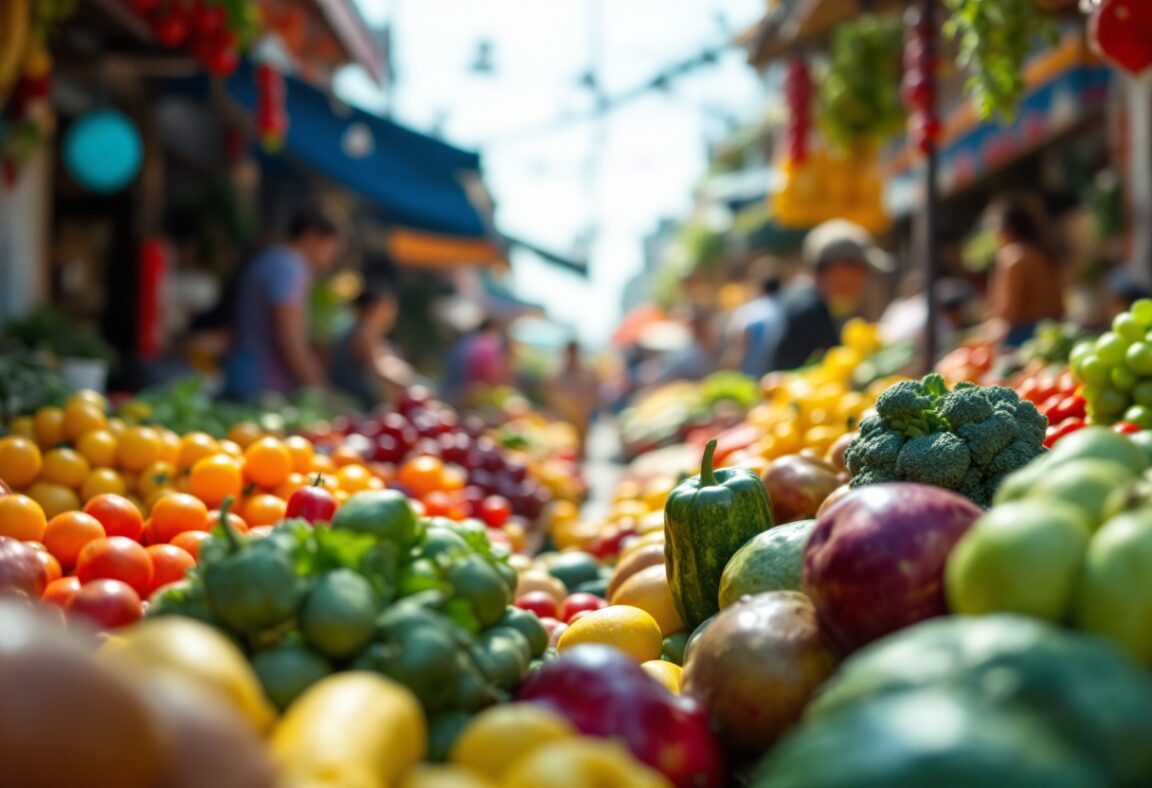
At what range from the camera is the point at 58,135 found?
8.48 metres

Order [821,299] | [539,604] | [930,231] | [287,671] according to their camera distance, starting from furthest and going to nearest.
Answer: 1. [821,299]
2. [930,231]
3. [539,604]
4. [287,671]

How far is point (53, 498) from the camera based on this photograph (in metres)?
3.07

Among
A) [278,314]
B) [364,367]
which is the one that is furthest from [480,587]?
[364,367]

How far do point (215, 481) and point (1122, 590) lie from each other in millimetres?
2491

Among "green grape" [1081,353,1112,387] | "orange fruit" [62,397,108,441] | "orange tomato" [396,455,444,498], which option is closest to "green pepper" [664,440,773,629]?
"green grape" [1081,353,1112,387]

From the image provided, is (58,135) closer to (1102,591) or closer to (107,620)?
(107,620)

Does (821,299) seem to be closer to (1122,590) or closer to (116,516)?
(116,516)

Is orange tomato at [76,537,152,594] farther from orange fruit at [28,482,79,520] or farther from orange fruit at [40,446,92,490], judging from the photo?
orange fruit at [40,446,92,490]

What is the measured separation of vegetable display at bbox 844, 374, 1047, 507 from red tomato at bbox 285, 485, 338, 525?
1.24m

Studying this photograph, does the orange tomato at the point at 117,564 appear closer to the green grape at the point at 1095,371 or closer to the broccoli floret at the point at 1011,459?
the broccoli floret at the point at 1011,459

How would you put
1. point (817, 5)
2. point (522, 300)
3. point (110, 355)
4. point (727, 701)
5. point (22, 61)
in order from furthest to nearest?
point (522, 300)
point (817, 5)
point (110, 355)
point (22, 61)
point (727, 701)

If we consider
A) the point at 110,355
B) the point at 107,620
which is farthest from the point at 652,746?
the point at 110,355

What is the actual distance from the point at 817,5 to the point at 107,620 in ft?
21.0

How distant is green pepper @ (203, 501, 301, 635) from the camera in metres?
1.62
